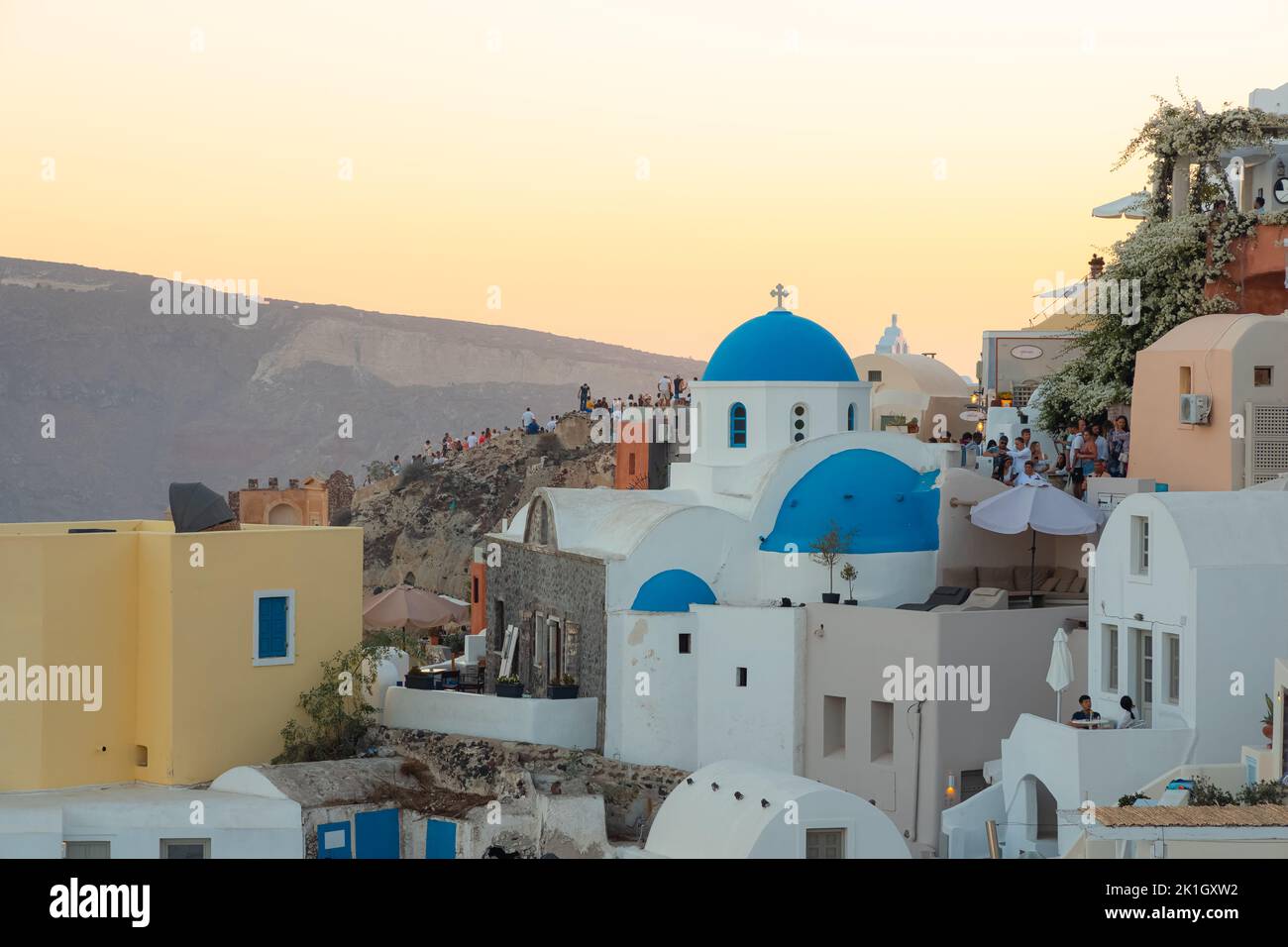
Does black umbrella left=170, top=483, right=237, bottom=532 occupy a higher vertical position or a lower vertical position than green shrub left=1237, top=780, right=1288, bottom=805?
higher

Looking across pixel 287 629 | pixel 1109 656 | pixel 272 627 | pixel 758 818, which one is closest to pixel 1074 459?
pixel 1109 656

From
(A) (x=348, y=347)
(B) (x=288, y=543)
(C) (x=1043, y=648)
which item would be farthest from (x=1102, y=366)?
→ (A) (x=348, y=347)

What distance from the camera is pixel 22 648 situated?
3306cm

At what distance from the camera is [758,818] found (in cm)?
2830

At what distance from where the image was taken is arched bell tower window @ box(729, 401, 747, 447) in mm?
38875

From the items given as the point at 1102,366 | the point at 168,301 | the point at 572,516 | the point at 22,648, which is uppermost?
the point at 168,301

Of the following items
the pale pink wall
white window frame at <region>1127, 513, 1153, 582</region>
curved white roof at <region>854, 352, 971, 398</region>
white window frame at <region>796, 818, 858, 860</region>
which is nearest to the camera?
white window frame at <region>796, 818, 858, 860</region>

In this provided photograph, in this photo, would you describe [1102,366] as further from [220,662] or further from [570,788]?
[220,662]

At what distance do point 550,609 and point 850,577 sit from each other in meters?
5.94

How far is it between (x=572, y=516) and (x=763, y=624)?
5362 mm

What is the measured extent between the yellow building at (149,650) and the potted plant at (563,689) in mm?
4701

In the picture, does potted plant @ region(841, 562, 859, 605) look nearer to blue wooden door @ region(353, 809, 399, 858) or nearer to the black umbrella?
blue wooden door @ region(353, 809, 399, 858)

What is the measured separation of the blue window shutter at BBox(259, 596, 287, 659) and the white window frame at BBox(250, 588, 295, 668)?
7 centimetres

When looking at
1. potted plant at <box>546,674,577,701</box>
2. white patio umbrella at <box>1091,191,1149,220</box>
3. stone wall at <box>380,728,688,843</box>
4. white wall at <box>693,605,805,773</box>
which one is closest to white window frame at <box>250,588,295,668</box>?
stone wall at <box>380,728,688,843</box>
